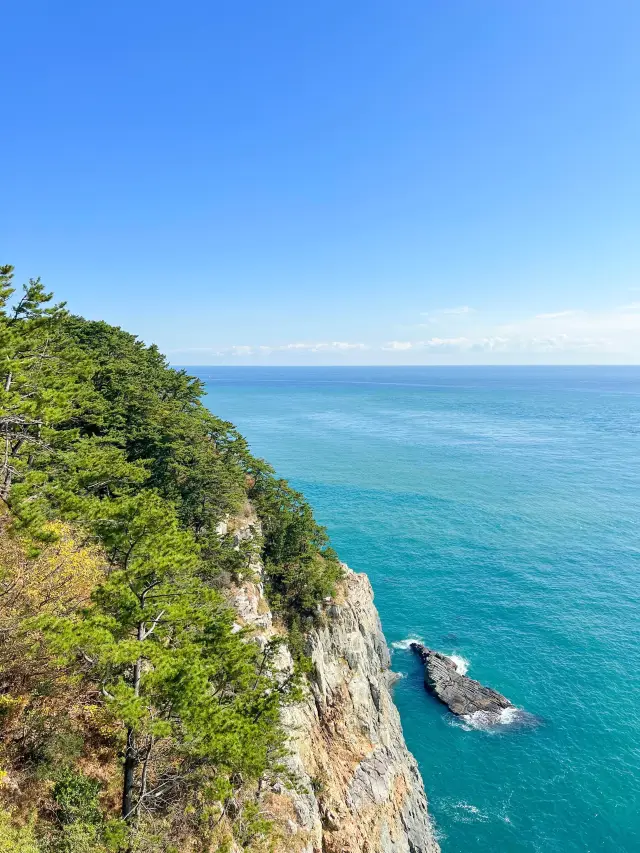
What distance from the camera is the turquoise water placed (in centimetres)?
3541

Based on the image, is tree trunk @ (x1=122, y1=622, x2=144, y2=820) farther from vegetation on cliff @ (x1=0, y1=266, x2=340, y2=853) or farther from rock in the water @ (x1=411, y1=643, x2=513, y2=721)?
rock in the water @ (x1=411, y1=643, x2=513, y2=721)

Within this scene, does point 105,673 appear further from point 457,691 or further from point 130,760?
point 457,691

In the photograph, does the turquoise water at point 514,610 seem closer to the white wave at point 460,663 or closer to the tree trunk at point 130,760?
the white wave at point 460,663

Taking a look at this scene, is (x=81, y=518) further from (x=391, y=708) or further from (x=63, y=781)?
(x=391, y=708)

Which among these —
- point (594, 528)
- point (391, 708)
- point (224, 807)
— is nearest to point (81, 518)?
point (224, 807)

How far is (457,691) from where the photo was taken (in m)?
45.8

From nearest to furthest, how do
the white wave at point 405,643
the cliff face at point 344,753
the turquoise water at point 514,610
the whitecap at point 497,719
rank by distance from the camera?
A: 1. the cliff face at point 344,753
2. the turquoise water at point 514,610
3. the whitecap at point 497,719
4. the white wave at point 405,643

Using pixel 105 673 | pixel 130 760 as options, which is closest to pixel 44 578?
pixel 105 673

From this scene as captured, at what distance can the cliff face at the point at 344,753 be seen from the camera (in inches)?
1001

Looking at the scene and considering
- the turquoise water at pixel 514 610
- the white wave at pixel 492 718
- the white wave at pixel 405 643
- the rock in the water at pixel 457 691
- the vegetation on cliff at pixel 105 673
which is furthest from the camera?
the white wave at pixel 405 643

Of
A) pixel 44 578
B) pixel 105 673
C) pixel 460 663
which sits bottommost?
pixel 460 663

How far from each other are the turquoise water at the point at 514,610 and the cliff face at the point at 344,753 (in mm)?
5318

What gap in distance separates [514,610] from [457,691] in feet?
49.7

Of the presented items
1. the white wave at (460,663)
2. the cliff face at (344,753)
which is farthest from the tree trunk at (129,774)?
the white wave at (460,663)
